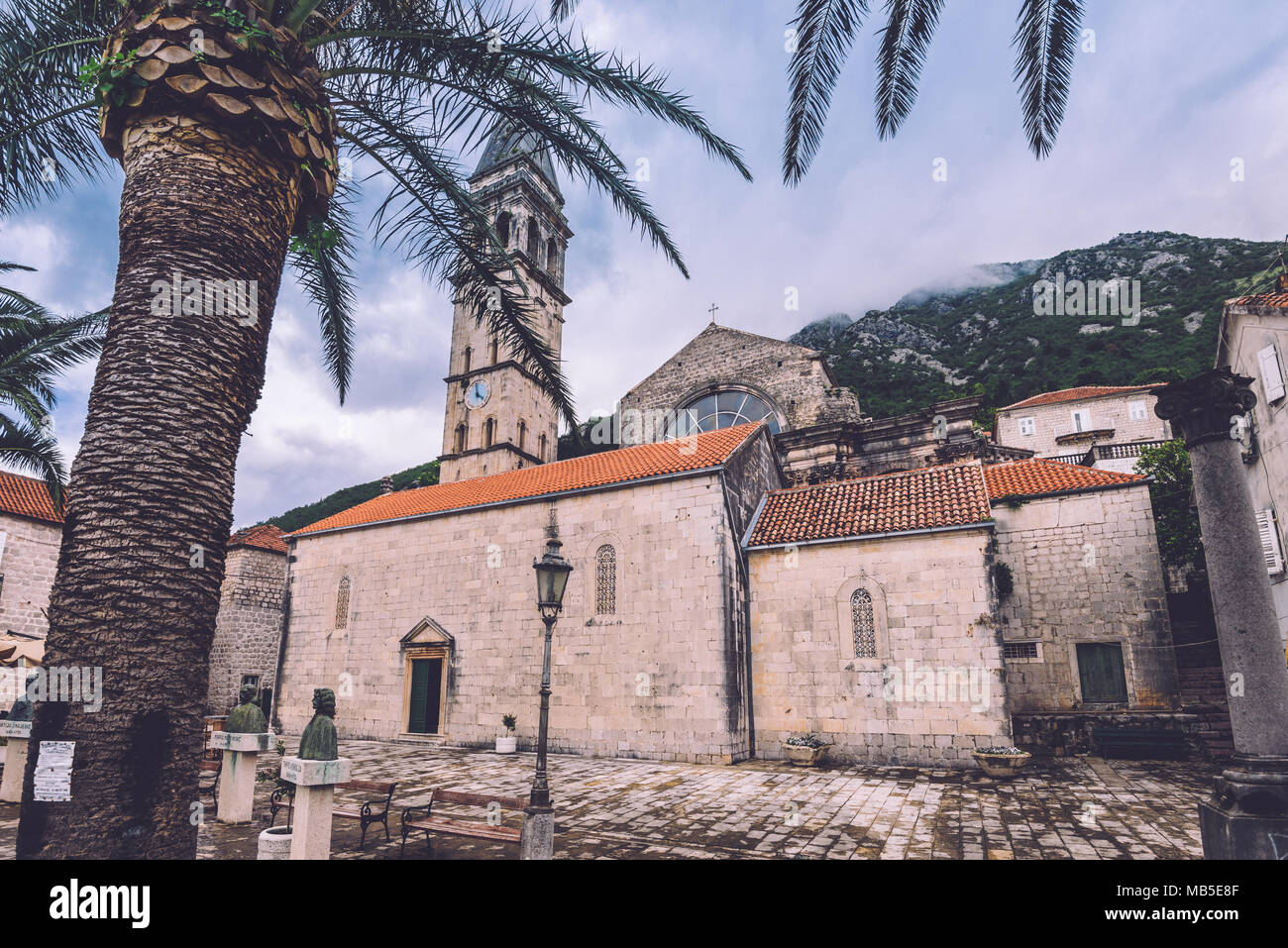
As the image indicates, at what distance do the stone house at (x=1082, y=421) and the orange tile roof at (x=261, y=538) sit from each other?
4129 cm

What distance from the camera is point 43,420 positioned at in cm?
1139

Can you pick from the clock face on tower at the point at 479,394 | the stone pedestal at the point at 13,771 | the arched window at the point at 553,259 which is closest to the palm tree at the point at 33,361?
the stone pedestal at the point at 13,771

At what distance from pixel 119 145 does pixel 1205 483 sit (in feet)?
32.3

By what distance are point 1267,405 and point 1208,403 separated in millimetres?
9545

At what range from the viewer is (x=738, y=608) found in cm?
1543

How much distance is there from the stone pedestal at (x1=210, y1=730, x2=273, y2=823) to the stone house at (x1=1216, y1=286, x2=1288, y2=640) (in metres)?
17.0

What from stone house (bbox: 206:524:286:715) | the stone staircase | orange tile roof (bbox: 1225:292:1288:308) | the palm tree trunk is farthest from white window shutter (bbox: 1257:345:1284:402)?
stone house (bbox: 206:524:286:715)

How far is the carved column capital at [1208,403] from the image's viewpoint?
241 inches

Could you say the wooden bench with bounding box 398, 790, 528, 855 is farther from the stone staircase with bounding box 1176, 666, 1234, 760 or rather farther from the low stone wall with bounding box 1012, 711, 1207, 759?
the stone staircase with bounding box 1176, 666, 1234, 760

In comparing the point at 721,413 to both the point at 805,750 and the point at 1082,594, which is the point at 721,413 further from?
the point at 805,750
